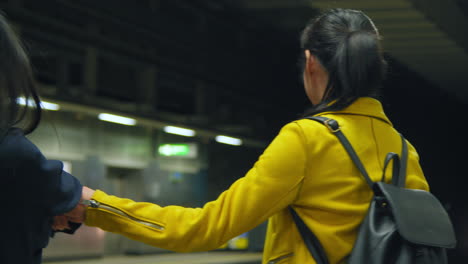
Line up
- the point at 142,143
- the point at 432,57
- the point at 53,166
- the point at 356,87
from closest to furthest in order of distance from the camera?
the point at 53,166 < the point at 356,87 < the point at 432,57 < the point at 142,143

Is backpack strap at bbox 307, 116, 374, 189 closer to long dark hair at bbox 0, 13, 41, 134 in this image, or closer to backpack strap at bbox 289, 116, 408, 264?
backpack strap at bbox 289, 116, 408, 264

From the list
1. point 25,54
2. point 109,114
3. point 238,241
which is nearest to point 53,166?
point 25,54

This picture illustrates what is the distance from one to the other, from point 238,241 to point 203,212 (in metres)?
13.3

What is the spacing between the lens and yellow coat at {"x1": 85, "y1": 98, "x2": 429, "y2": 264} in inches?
62.1

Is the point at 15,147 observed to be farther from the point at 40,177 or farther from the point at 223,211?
the point at 223,211

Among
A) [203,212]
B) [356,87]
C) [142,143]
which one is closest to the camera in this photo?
[203,212]

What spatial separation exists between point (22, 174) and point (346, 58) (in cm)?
87

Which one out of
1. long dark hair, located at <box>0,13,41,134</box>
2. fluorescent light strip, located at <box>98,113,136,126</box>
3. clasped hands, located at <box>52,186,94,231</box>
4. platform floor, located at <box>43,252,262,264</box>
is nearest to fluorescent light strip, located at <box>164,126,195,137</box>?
fluorescent light strip, located at <box>98,113,136,126</box>

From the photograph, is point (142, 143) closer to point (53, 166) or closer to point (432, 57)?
point (432, 57)

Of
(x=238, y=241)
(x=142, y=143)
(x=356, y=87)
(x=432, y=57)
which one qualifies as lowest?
(x=238, y=241)

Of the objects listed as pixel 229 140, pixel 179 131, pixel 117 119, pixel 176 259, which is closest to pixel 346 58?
pixel 117 119

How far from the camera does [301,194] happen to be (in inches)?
63.8

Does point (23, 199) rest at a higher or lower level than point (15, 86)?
lower

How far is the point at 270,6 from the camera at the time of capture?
11.7m
